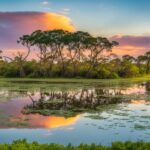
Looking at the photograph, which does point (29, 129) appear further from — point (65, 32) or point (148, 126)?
point (65, 32)

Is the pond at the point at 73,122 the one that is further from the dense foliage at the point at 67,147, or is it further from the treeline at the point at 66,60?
the treeline at the point at 66,60

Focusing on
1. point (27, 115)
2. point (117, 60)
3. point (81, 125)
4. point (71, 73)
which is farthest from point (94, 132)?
point (117, 60)

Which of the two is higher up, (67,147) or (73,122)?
(67,147)

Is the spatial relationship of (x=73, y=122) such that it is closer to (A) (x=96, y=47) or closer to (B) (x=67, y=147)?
(B) (x=67, y=147)

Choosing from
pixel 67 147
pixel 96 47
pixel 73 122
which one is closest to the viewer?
pixel 67 147

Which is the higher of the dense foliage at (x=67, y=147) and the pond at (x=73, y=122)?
the dense foliage at (x=67, y=147)

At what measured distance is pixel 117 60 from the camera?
4296 inches

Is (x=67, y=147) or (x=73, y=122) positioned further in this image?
(x=73, y=122)

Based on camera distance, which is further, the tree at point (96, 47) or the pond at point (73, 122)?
the tree at point (96, 47)

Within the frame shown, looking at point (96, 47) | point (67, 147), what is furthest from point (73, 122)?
point (96, 47)

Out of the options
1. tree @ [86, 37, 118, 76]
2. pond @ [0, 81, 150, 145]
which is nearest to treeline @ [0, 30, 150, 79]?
tree @ [86, 37, 118, 76]

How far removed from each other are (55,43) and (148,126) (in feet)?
244

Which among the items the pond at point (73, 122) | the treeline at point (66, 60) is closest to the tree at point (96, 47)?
the treeline at point (66, 60)

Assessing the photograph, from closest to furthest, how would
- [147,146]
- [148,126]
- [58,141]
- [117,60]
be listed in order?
1. [147,146]
2. [58,141]
3. [148,126]
4. [117,60]
